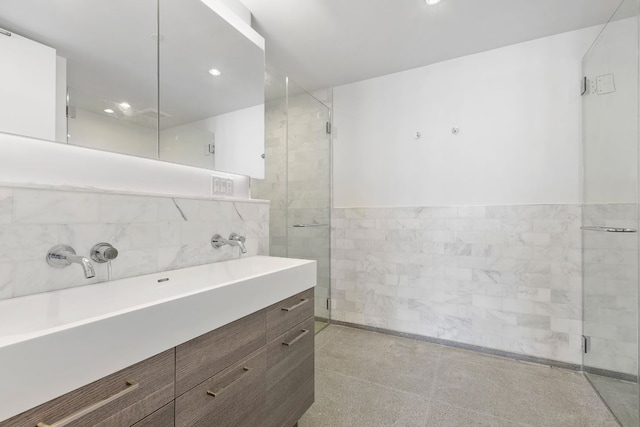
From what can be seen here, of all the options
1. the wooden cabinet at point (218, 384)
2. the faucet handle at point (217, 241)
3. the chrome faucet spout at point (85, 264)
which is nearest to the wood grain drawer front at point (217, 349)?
the wooden cabinet at point (218, 384)

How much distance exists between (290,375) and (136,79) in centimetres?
156

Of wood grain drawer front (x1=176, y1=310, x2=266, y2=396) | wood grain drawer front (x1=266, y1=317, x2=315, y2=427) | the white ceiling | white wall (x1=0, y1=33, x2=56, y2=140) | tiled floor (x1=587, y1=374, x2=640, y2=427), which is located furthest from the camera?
the white ceiling

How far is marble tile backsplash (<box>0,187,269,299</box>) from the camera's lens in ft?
2.99

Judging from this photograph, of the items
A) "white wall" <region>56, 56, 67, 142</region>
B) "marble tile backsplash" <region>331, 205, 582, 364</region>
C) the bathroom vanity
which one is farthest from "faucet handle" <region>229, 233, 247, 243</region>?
"marble tile backsplash" <region>331, 205, 582, 364</region>

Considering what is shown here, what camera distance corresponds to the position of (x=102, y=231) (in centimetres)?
112

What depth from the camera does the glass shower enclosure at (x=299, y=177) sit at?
2416 mm

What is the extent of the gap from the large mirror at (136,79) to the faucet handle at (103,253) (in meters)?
0.42

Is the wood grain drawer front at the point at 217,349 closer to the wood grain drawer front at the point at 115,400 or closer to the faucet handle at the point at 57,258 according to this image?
the wood grain drawer front at the point at 115,400

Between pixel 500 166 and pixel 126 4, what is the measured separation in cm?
263

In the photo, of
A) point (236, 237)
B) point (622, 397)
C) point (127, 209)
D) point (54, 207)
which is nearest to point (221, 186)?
point (236, 237)

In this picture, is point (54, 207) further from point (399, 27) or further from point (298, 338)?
point (399, 27)

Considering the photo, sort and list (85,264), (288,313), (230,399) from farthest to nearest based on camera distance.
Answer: (288,313), (230,399), (85,264)

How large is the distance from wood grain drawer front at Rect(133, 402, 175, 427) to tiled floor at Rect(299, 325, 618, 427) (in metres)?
1.00

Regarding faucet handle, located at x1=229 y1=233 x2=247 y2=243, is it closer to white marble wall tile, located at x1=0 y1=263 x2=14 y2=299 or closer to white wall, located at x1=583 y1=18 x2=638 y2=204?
white marble wall tile, located at x1=0 y1=263 x2=14 y2=299
